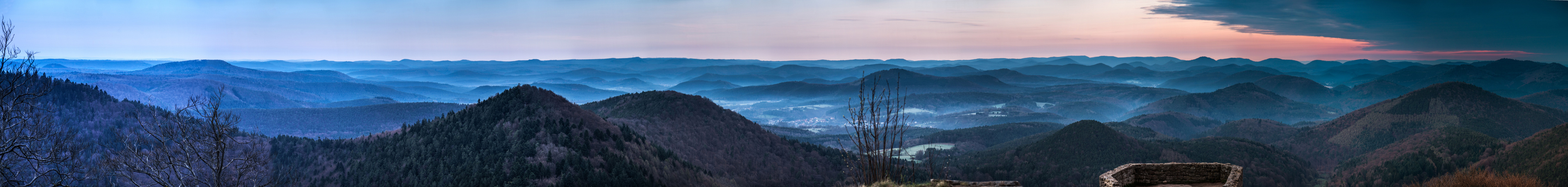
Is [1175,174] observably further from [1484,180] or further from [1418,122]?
[1418,122]

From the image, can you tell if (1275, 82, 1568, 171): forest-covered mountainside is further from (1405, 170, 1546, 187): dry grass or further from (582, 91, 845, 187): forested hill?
(582, 91, 845, 187): forested hill

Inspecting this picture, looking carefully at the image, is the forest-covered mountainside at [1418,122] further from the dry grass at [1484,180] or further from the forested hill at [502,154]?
the forested hill at [502,154]

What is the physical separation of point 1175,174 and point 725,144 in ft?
216

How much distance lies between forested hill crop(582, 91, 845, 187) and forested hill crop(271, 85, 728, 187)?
26.9ft

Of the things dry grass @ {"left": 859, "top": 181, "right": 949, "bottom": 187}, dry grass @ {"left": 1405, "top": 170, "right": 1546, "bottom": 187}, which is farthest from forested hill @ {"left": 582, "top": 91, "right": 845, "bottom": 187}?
dry grass @ {"left": 1405, "top": 170, "right": 1546, "bottom": 187}

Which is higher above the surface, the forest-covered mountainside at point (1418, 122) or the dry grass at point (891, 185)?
the dry grass at point (891, 185)

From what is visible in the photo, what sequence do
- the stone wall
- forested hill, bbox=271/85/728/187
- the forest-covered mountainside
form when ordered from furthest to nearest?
the forest-covered mountainside, forested hill, bbox=271/85/728/187, the stone wall

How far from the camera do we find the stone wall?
24734mm

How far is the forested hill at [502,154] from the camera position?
185ft

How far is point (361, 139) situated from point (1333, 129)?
501ft

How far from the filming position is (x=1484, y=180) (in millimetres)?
59375

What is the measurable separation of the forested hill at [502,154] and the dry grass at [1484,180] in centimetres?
6312

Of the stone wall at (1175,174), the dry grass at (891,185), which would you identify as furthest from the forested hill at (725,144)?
the stone wall at (1175,174)

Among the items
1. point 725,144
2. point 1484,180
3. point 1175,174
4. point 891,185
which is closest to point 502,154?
point 725,144
